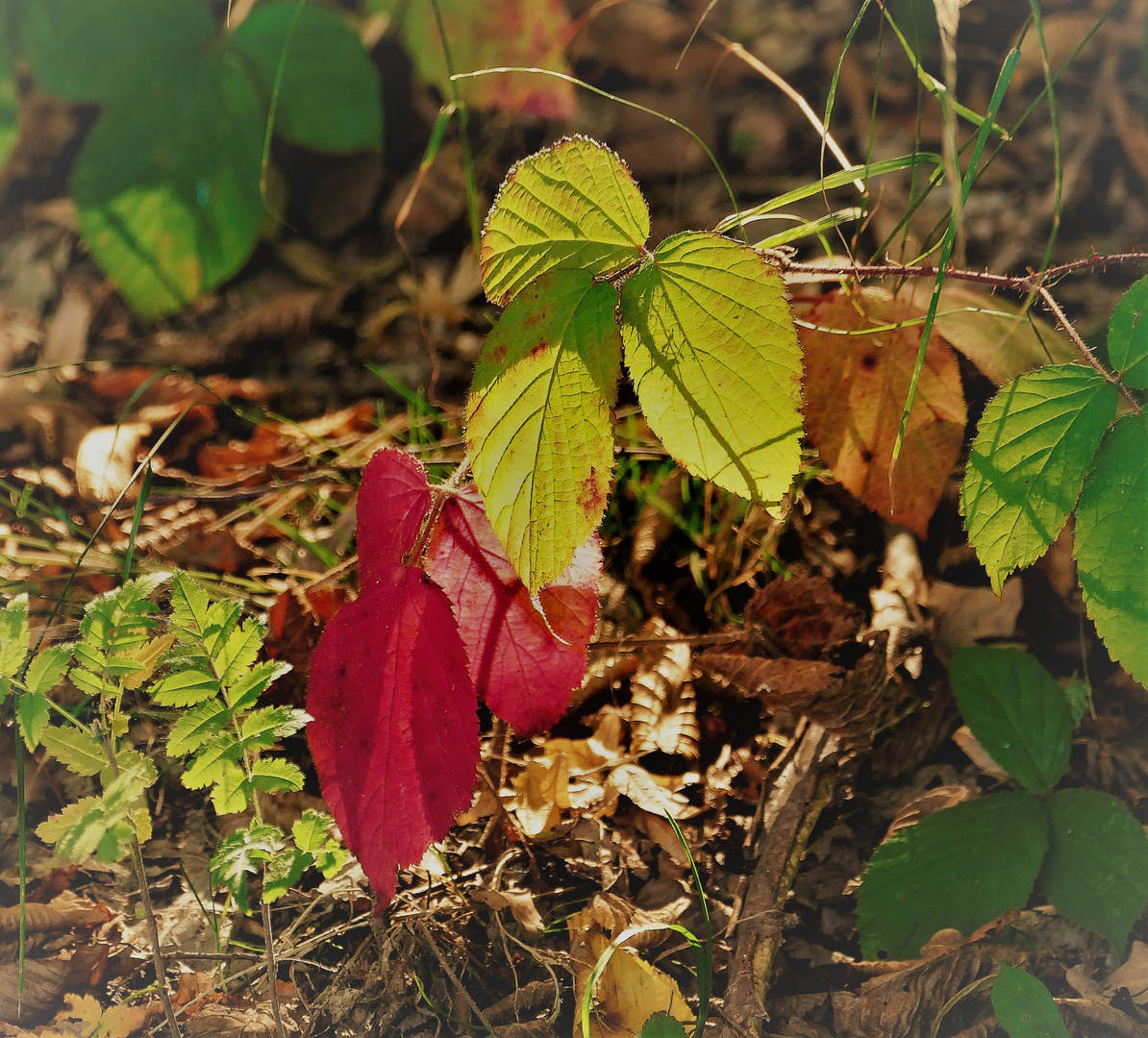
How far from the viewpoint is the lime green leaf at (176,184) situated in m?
0.66

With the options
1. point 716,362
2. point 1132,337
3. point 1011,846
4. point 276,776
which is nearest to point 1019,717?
point 1011,846

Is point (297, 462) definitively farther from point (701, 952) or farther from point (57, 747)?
point (701, 952)

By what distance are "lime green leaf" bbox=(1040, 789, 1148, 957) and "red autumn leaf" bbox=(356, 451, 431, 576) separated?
0.63 meters

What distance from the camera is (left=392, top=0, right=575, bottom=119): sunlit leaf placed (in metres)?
0.63

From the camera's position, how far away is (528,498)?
49cm

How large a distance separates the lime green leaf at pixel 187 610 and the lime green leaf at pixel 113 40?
18.1 inches

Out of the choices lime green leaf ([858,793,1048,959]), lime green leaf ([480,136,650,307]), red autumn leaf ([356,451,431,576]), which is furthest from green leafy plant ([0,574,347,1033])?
lime green leaf ([858,793,1048,959])

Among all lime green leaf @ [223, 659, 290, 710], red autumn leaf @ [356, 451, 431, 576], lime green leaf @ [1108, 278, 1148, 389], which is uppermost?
lime green leaf @ [1108, 278, 1148, 389]

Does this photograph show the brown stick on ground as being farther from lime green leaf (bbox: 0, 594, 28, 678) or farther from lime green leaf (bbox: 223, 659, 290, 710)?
lime green leaf (bbox: 0, 594, 28, 678)

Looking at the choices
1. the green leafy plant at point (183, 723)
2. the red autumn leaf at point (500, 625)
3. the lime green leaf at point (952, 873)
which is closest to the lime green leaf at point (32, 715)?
the green leafy plant at point (183, 723)

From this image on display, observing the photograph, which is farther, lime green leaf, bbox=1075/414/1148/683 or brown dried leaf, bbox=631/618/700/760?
brown dried leaf, bbox=631/618/700/760

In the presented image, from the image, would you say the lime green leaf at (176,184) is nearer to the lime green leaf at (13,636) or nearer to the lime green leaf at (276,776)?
the lime green leaf at (13,636)

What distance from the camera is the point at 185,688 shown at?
0.60m

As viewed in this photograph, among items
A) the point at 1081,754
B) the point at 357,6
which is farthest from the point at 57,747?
the point at 1081,754
